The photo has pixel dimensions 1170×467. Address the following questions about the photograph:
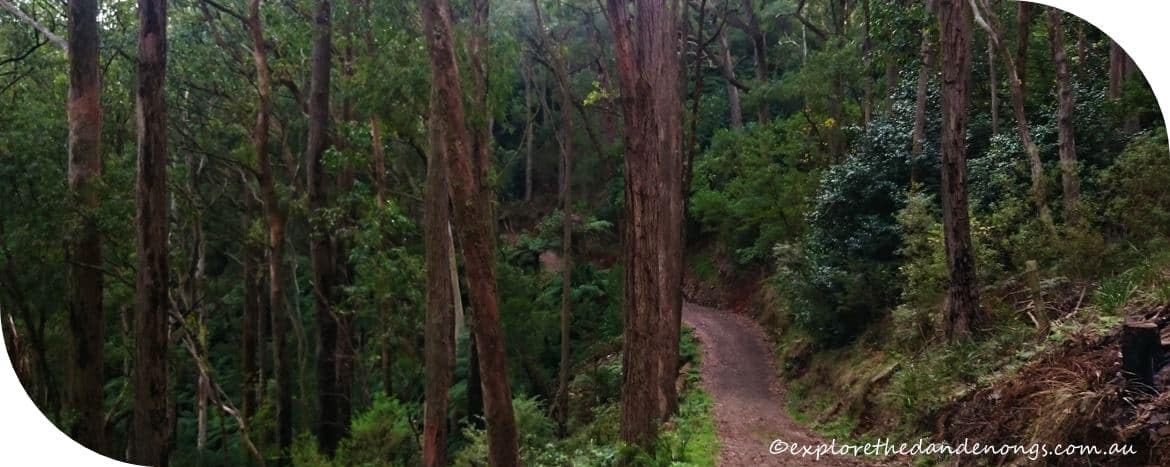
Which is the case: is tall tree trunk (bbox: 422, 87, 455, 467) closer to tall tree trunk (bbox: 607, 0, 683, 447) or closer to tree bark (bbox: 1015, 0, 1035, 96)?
tall tree trunk (bbox: 607, 0, 683, 447)

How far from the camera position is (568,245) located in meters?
15.3

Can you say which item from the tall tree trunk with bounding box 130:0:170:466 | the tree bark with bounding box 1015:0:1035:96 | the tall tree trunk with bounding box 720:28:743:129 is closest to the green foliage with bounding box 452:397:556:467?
the tall tree trunk with bounding box 130:0:170:466

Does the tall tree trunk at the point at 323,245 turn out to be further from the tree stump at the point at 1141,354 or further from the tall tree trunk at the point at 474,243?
the tree stump at the point at 1141,354

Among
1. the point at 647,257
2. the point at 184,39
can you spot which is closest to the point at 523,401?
the point at 647,257

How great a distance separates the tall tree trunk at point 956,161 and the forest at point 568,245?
3 cm

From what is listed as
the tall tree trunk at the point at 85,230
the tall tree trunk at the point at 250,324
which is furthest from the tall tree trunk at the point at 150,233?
the tall tree trunk at the point at 250,324

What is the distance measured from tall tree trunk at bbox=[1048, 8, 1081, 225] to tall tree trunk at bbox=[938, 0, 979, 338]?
0.88 m

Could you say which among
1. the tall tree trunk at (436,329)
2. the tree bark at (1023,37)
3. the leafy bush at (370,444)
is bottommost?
the leafy bush at (370,444)

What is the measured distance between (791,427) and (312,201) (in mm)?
7634

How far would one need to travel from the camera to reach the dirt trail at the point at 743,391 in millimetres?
7949

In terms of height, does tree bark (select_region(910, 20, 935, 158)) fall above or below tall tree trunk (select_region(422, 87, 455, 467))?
above

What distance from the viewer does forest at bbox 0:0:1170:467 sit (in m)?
7.04

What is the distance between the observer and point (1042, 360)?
578 cm

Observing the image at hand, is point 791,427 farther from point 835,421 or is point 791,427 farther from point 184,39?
point 184,39
